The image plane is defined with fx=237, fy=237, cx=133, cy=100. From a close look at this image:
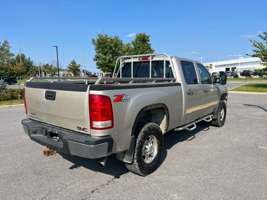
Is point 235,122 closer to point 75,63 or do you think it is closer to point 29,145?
point 29,145

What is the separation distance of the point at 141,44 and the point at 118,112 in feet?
78.1

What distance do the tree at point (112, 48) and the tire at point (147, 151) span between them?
21495 millimetres

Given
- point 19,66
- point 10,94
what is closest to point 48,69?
point 19,66

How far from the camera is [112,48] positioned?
25.8 m

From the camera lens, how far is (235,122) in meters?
8.07

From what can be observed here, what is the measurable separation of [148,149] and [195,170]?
2.93 feet

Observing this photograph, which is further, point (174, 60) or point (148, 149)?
point (174, 60)

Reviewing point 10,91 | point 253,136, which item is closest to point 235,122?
point 253,136

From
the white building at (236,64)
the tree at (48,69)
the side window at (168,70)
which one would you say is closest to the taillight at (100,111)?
the side window at (168,70)

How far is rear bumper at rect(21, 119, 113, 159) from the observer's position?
3.09 meters

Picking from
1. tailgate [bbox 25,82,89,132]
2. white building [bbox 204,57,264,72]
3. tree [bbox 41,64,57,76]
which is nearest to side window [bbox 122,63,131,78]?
tailgate [bbox 25,82,89,132]

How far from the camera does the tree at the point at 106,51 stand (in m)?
25.5

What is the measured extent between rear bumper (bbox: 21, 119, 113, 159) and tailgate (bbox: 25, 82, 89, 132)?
0.31ft

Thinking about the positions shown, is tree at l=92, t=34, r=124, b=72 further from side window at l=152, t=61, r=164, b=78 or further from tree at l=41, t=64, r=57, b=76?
tree at l=41, t=64, r=57, b=76
